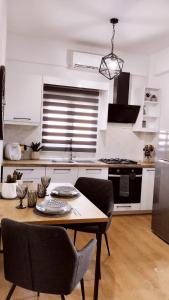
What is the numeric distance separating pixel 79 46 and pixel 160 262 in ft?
11.3

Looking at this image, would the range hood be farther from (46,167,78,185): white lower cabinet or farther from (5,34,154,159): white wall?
(46,167,78,185): white lower cabinet

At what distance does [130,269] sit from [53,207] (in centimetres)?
135

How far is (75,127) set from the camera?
4.68 m

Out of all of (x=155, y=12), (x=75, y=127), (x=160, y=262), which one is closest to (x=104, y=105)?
(x=75, y=127)

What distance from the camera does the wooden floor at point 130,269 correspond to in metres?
2.29

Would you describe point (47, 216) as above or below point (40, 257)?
above

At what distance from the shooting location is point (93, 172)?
13.7 feet

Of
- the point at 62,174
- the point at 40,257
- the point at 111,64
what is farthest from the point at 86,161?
the point at 40,257

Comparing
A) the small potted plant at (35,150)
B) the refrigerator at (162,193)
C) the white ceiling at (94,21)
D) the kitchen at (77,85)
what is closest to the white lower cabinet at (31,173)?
the kitchen at (77,85)

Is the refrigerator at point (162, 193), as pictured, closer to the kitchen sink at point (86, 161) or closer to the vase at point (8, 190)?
the kitchen sink at point (86, 161)

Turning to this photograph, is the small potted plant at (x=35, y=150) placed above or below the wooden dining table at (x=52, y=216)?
above

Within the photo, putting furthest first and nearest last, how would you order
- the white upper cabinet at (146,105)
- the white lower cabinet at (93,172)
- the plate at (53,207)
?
the white upper cabinet at (146,105) < the white lower cabinet at (93,172) < the plate at (53,207)

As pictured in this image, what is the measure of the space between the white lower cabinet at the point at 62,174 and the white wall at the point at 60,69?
0.76 m

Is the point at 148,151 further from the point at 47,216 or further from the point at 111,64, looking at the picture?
the point at 47,216
